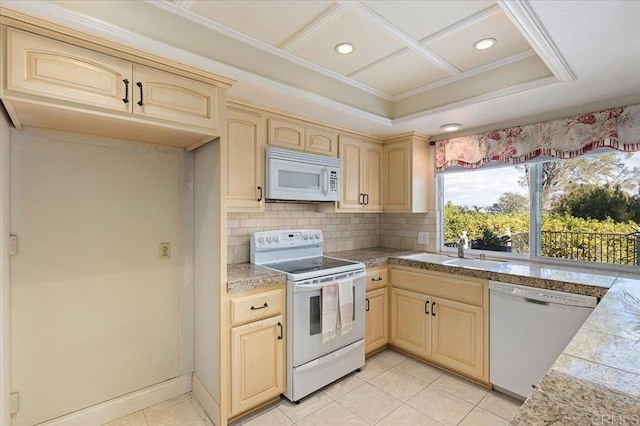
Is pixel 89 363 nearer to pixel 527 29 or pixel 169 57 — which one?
pixel 169 57

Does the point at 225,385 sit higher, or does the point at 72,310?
the point at 72,310

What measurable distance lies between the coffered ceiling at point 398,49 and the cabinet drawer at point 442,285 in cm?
139

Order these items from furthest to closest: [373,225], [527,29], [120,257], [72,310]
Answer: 1. [373,225]
2. [120,257]
3. [72,310]
4. [527,29]

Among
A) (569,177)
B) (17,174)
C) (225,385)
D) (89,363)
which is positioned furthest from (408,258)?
(17,174)

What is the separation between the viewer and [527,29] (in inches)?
60.6

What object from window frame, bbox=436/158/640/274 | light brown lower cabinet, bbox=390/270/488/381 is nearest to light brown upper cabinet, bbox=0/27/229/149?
light brown lower cabinet, bbox=390/270/488/381

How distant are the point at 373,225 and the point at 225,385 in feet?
8.11

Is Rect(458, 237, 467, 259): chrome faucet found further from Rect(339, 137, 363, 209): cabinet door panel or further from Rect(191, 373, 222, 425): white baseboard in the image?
Rect(191, 373, 222, 425): white baseboard

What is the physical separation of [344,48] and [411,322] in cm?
238

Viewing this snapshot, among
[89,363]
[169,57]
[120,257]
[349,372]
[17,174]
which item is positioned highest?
[169,57]

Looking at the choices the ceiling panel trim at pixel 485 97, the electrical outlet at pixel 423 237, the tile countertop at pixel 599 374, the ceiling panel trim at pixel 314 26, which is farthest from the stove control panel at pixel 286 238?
the tile countertop at pixel 599 374

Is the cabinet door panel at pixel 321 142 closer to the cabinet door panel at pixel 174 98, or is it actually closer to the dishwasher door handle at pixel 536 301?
the cabinet door panel at pixel 174 98

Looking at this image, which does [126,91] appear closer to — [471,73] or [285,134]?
[285,134]

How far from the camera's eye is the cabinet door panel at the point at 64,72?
1372 mm
